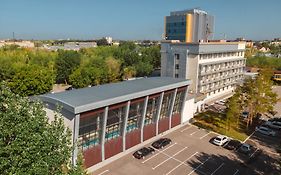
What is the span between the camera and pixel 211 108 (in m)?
58.8

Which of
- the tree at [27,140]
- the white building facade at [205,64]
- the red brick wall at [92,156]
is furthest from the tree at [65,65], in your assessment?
the tree at [27,140]

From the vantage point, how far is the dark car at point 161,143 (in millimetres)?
36875

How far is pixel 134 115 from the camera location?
35.3 meters

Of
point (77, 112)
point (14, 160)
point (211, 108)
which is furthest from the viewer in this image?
point (211, 108)

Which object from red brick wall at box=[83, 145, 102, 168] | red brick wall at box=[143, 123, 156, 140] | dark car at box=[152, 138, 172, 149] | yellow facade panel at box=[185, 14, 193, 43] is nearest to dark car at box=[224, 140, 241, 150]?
dark car at box=[152, 138, 172, 149]


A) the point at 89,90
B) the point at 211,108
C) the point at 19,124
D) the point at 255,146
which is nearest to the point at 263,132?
the point at 255,146

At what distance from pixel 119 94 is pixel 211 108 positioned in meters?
33.5

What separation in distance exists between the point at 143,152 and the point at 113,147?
4.43 m

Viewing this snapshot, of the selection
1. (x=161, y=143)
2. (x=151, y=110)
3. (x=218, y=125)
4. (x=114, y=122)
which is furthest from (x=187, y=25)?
(x=114, y=122)

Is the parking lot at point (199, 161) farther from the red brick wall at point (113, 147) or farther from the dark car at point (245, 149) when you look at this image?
the red brick wall at point (113, 147)

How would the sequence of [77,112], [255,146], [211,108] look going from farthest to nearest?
[211,108]
[255,146]
[77,112]

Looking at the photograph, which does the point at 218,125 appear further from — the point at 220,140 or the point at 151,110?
the point at 151,110

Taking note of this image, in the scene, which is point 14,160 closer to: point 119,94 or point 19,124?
point 19,124

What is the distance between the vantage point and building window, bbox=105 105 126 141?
31.7 metres
